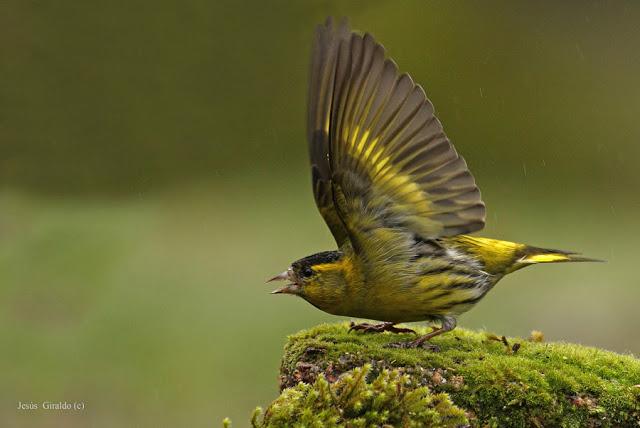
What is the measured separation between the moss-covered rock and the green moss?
2cm

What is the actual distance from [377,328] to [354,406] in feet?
4.45

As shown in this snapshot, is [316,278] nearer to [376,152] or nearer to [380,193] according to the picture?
[380,193]

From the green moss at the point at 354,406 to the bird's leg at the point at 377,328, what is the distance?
116 cm

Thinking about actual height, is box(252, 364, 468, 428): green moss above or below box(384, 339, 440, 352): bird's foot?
below

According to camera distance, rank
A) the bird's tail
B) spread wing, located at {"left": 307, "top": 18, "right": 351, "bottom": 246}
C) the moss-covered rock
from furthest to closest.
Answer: the bird's tail
spread wing, located at {"left": 307, "top": 18, "right": 351, "bottom": 246}
the moss-covered rock

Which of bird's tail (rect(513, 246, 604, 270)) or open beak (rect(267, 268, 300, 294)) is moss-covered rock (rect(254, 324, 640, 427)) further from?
bird's tail (rect(513, 246, 604, 270))

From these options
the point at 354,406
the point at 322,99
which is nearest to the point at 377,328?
the point at 322,99

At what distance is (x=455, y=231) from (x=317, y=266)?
2.12ft

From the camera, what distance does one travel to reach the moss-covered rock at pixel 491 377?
350 centimetres

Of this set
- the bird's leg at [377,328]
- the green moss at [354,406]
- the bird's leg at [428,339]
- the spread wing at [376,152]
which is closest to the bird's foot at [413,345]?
the bird's leg at [428,339]

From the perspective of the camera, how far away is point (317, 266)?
400 cm

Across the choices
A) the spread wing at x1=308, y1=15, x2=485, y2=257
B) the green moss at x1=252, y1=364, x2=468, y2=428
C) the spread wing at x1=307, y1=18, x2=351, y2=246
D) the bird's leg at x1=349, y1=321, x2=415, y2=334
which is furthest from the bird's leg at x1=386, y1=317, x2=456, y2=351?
the green moss at x1=252, y1=364, x2=468, y2=428

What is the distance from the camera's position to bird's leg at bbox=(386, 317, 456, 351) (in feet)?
12.9

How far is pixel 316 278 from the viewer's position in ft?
13.1
